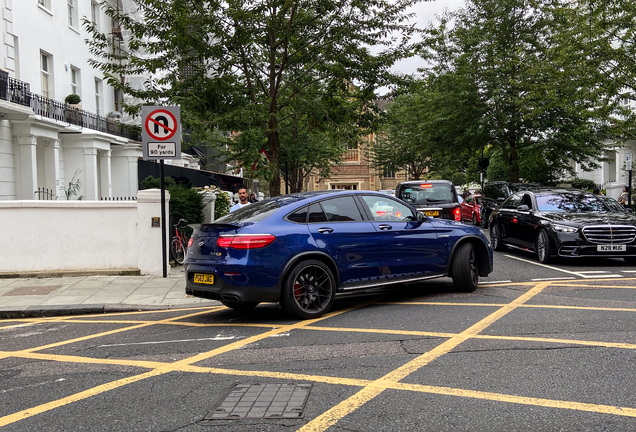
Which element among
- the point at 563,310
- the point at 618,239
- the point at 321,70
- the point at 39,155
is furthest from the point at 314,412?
the point at 39,155

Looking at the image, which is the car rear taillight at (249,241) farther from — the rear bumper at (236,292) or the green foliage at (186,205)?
the green foliage at (186,205)

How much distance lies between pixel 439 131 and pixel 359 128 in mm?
15412

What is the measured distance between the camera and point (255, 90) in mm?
15922

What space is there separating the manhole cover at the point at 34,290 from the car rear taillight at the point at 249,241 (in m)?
4.46

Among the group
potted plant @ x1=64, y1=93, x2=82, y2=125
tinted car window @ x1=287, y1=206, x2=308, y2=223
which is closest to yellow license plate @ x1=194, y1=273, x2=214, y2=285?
tinted car window @ x1=287, y1=206, x2=308, y2=223

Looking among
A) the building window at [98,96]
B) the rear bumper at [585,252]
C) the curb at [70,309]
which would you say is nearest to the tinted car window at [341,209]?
the curb at [70,309]

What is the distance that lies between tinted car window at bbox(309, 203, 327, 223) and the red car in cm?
1927

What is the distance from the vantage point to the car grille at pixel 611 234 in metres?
11.9

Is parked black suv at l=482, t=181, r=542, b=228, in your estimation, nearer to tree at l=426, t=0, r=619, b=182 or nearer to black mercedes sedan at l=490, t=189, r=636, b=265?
tree at l=426, t=0, r=619, b=182

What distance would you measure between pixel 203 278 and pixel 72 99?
19813 mm

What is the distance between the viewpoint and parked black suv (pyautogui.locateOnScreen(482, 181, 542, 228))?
22891mm

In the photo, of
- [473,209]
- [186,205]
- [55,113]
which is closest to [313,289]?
[186,205]

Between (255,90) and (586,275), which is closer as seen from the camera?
(586,275)

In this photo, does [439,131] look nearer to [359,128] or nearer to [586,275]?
[359,128]
